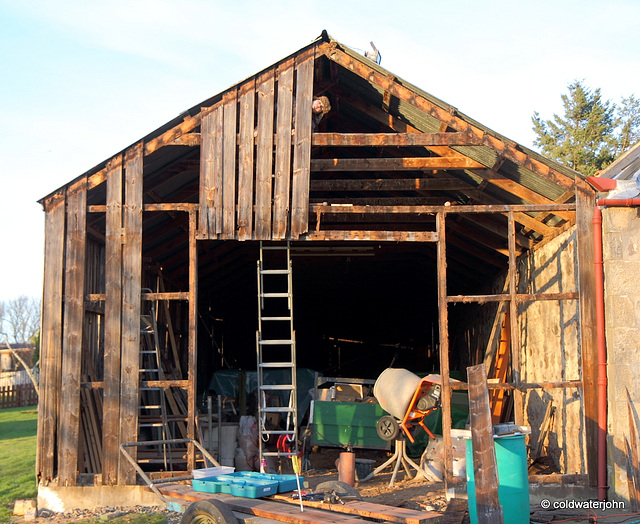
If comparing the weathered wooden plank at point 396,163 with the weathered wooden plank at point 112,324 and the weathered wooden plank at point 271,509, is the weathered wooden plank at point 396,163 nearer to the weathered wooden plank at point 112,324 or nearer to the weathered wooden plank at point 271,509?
the weathered wooden plank at point 112,324

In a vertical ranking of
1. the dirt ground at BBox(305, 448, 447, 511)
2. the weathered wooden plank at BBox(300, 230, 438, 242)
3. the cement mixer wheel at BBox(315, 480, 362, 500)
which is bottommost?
the dirt ground at BBox(305, 448, 447, 511)

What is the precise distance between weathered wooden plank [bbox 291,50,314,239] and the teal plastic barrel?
4.14 meters

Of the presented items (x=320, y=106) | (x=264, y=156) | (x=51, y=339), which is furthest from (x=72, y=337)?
(x=320, y=106)

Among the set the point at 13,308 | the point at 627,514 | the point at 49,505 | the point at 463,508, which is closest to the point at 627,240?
the point at 627,514

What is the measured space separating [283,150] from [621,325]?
16.4 ft

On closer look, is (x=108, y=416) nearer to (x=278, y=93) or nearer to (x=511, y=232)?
(x=278, y=93)

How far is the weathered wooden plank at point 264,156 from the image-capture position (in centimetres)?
955

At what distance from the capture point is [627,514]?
7.90 metres

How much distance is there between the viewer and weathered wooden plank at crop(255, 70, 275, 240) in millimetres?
9555

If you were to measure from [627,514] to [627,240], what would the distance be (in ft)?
10.8

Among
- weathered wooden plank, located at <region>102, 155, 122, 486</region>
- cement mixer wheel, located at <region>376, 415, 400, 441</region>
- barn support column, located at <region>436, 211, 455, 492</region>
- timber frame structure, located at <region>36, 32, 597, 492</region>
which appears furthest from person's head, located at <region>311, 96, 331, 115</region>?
cement mixer wheel, located at <region>376, 415, 400, 441</region>

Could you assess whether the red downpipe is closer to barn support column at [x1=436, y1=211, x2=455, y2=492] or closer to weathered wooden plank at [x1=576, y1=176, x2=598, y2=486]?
weathered wooden plank at [x1=576, y1=176, x2=598, y2=486]

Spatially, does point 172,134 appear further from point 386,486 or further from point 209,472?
point 386,486

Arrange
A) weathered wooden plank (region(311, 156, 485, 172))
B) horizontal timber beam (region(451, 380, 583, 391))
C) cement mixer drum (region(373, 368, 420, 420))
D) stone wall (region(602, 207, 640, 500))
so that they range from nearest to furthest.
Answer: stone wall (region(602, 207, 640, 500)) < horizontal timber beam (region(451, 380, 583, 391)) < weathered wooden plank (region(311, 156, 485, 172)) < cement mixer drum (region(373, 368, 420, 420))
